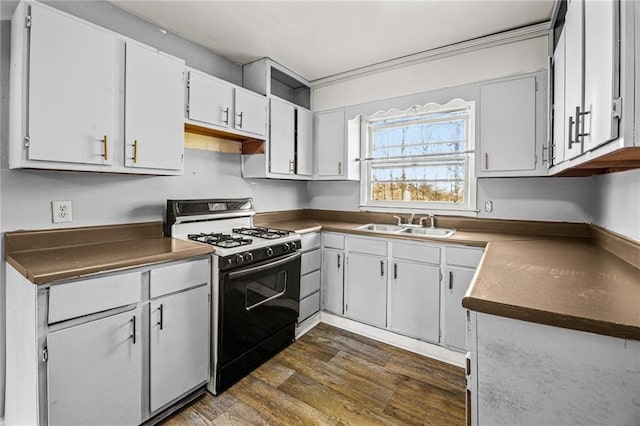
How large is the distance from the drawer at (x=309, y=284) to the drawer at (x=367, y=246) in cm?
45

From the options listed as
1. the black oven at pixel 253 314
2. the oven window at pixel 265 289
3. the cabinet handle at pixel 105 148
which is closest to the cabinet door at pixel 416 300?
the black oven at pixel 253 314

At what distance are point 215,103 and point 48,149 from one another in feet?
3.75

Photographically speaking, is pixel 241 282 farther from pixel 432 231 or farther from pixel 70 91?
pixel 432 231

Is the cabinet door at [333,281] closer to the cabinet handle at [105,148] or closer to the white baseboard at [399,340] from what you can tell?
the white baseboard at [399,340]

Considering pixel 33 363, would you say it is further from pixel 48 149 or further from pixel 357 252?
pixel 357 252

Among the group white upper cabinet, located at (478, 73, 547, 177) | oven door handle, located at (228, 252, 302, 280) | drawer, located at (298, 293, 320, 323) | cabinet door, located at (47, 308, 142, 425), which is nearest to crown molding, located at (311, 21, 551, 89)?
white upper cabinet, located at (478, 73, 547, 177)

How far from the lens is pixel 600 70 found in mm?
1019

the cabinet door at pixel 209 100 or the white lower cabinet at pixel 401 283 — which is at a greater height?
the cabinet door at pixel 209 100

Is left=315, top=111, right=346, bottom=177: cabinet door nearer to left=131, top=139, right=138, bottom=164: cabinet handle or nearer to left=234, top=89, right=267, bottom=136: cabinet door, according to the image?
left=234, top=89, right=267, bottom=136: cabinet door

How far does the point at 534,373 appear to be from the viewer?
1.00 meters

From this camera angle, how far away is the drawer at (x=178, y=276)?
5.43 ft

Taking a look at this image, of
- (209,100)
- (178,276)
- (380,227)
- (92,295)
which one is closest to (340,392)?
(178,276)

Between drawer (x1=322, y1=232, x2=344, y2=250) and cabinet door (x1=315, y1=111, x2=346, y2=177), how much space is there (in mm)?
711

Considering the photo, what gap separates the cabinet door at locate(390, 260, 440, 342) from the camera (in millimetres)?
2432
